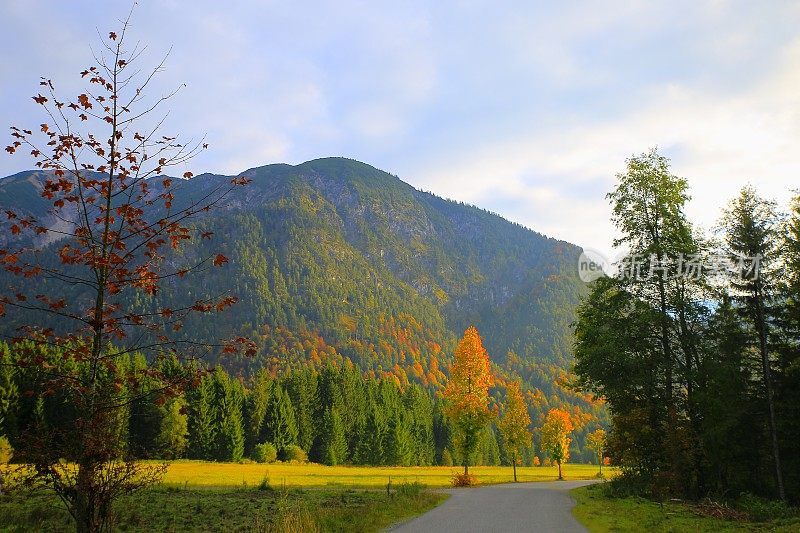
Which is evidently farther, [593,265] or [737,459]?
[593,265]

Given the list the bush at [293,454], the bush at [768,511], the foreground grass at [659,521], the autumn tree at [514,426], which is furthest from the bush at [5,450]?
the bush at [768,511]

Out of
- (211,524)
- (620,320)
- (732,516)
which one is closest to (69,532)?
(211,524)

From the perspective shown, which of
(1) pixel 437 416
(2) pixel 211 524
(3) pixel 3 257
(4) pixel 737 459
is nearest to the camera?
(3) pixel 3 257

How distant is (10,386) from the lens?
57969 mm

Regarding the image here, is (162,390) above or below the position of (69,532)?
above

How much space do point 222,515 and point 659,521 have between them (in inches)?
613

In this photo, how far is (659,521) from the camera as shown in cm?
1670

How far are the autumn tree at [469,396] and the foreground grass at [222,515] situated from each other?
21.3 meters

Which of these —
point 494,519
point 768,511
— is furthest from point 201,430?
point 768,511

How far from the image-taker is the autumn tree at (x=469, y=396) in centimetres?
4712

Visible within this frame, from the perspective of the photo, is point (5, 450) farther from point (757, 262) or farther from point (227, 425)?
point (757, 262)

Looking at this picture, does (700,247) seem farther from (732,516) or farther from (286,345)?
(286,345)

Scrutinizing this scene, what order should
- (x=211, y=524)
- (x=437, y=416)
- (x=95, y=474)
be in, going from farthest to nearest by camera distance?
(x=437, y=416) → (x=211, y=524) → (x=95, y=474)

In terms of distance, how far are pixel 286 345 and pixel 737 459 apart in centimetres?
18436
